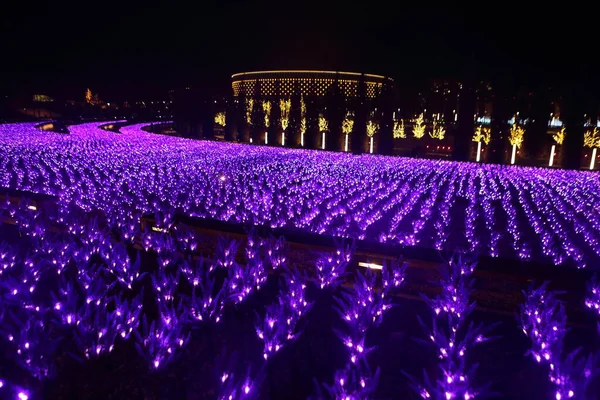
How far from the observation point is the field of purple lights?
16.4 feet

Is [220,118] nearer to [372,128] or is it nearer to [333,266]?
[372,128]

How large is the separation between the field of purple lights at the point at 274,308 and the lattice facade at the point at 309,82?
5616cm

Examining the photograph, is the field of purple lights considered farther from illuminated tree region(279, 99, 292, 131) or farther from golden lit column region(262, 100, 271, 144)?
illuminated tree region(279, 99, 292, 131)

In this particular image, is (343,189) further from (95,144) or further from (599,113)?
(599,113)

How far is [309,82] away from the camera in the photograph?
230 feet

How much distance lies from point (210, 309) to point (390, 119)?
1620 inches

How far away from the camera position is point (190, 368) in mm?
5422

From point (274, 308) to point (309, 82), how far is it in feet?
220

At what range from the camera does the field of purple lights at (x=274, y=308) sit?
16.4 ft

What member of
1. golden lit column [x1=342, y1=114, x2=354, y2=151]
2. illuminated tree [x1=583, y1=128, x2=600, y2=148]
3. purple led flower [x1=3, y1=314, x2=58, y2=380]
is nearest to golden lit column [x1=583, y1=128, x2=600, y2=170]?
illuminated tree [x1=583, y1=128, x2=600, y2=148]

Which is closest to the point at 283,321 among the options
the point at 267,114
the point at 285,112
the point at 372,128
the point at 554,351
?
the point at 554,351

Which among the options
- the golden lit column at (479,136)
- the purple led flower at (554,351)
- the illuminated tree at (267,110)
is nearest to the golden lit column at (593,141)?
the golden lit column at (479,136)

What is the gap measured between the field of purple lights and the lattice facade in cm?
5616

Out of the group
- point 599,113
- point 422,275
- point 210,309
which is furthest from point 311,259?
point 599,113
